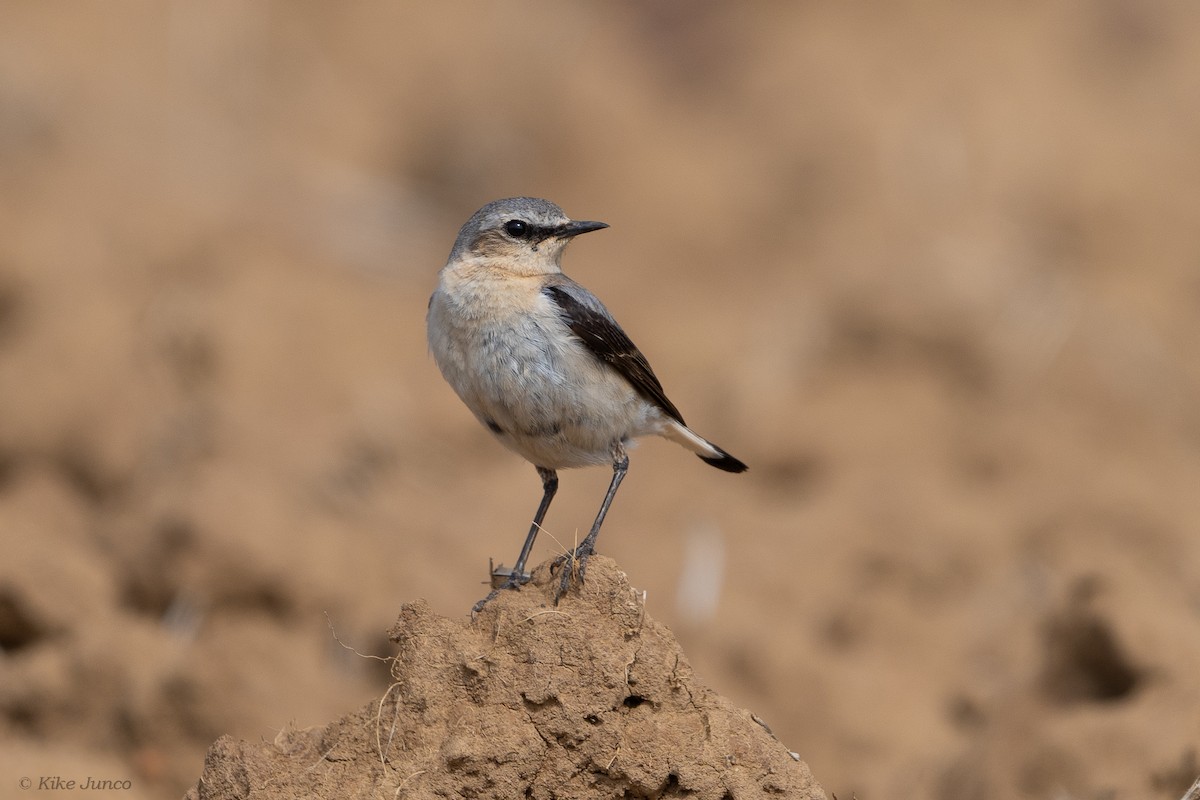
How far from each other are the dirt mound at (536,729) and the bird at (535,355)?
605 mm

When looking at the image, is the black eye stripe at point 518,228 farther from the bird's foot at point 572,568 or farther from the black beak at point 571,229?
the bird's foot at point 572,568

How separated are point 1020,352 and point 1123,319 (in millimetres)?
1923

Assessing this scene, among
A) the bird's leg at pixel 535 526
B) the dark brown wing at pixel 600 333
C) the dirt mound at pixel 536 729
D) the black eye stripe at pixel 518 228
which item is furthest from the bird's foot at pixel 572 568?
the black eye stripe at pixel 518 228

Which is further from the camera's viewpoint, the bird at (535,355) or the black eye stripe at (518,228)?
the black eye stripe at (518,228)

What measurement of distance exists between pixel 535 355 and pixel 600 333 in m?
0.42

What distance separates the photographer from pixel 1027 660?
10133mm

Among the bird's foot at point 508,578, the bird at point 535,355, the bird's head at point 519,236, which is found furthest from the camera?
the bird's head at point 519,236

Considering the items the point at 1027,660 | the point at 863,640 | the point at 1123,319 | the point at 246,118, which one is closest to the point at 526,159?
the point at 246,118

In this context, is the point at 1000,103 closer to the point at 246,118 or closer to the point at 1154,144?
the point at 1154,144

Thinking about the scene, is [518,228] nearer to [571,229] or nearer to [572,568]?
[571,229]

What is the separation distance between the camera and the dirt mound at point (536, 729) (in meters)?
6.08

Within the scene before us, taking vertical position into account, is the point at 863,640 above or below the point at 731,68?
below

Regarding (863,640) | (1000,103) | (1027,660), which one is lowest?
(863,640)

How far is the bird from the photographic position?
286 inches
